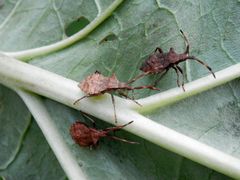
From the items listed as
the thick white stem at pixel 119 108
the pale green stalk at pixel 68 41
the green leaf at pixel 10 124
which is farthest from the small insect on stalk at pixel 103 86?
the green leaf at pixel 10 124

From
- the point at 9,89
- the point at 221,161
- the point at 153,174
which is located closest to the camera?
the point at 221,161

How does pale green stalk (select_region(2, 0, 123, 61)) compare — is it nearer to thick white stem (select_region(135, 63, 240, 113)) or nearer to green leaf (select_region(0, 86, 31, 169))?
green leaf (select_region(0, 86, 31, 169))

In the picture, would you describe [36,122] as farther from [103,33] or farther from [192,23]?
[192,23]

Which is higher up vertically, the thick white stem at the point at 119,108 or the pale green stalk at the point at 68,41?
the pale green stalk at the point at 68,41

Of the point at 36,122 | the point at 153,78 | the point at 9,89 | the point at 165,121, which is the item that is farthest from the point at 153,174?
the point at 9,89

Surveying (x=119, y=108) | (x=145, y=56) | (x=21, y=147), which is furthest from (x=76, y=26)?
(x=21, y=147)

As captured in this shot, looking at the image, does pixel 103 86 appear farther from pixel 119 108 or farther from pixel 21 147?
pixel 21 147

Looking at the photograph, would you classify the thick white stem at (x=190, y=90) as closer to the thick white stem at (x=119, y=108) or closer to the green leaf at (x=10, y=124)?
the thick white stem at (x=119, y=108)
